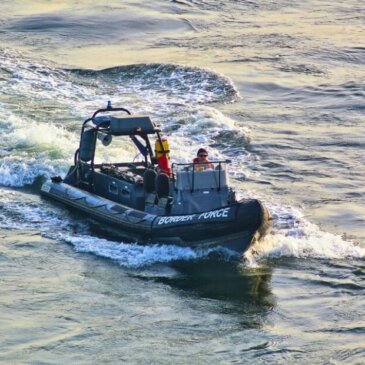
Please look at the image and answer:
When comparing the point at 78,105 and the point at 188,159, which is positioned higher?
the point at 78,105

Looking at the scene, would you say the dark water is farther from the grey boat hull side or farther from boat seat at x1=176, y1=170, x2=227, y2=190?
boat seat at x1=176, y1=170, x2=227, y2=190

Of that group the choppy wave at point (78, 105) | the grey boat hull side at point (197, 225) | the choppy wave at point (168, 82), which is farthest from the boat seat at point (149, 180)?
the choppy wave at point (168, 82)

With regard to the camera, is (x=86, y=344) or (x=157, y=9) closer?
(x=86, y=344)

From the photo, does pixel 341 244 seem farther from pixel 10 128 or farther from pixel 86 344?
pixel 10 128

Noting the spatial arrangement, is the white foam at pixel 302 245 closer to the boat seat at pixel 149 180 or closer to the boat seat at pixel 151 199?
the boat seat at pixel 151 199

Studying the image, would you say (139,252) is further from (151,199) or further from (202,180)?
(202,180)

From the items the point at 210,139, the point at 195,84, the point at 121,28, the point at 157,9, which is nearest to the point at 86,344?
the point at 210,139

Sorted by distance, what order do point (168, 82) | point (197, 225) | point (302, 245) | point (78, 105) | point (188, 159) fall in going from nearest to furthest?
1. point (197, 225)
2. point (302, 245)
3. point (188, 159)
4. point (78, 105)
5. point (168, 82)

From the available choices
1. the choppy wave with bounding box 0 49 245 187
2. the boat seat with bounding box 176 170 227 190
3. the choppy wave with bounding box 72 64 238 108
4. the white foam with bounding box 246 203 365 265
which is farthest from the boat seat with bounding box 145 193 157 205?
the choppy wave with bounding box 72 64 238 108

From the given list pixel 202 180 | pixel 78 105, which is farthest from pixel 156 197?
pixel 78 105
